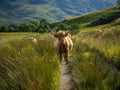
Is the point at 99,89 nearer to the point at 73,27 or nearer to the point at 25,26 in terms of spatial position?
the point at 73,27

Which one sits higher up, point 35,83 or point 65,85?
point 35,83

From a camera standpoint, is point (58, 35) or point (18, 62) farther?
point (58, 35)

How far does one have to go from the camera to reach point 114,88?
17.2 feet

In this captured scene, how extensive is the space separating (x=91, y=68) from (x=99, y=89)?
1225 mm

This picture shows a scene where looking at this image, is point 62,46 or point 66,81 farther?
point 62,46

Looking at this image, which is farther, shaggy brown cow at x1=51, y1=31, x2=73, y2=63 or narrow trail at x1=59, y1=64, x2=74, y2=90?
shaggy brown cow at x1=51, y1=31, x2=73, y2=63

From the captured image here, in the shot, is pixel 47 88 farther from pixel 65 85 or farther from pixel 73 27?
pixel 73 27

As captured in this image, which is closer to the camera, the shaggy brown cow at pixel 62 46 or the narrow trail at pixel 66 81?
the narrow trail at pixel 66 81

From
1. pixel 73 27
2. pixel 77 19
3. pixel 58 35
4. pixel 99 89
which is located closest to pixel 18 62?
pixel 99 89

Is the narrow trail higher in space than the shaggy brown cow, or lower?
lower

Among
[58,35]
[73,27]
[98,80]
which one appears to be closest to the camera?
[98,80]

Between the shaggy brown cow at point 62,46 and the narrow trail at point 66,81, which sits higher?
the shaggy brown cow at point 62,46

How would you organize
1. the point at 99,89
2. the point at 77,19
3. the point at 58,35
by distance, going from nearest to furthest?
the point at 99,89 → the point at 58,35 → the point at 77,19

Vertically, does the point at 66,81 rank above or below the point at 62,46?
below
